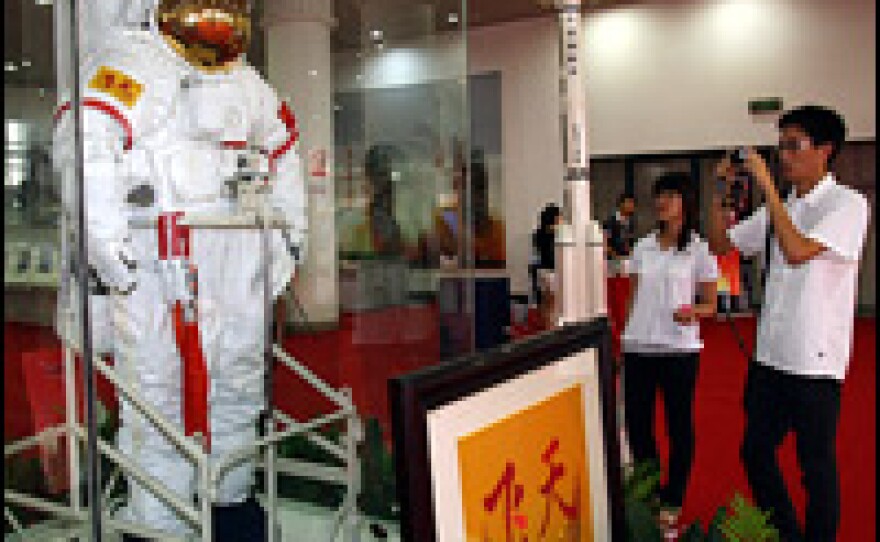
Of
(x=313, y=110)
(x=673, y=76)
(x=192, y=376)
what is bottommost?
(x=192, y=376)

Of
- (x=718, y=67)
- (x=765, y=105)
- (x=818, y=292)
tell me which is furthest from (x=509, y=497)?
(x=718, y=67)

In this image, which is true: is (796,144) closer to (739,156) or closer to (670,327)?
(739,156)

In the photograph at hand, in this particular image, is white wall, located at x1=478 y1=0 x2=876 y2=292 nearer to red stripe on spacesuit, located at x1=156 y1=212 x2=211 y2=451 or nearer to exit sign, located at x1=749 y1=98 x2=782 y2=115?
exit sign, located at x1=749 y1=98 x2=782 y2=115

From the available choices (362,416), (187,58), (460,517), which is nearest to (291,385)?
(362,416)

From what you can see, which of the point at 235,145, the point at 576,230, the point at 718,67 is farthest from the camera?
the point at 718,67

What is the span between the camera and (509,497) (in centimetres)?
80

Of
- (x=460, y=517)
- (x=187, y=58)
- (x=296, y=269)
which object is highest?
(x=187, y=58)

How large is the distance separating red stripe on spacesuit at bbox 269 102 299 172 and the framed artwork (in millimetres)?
1821

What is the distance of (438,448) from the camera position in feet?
2.30

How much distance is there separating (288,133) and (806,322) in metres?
1.61

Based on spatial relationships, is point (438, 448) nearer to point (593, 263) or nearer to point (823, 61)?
point (593, 263)

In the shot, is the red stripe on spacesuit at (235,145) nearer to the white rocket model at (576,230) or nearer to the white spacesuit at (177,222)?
the white spacesuit at (177,222)

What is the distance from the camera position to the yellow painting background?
0.75 m

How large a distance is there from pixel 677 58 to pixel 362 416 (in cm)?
762
